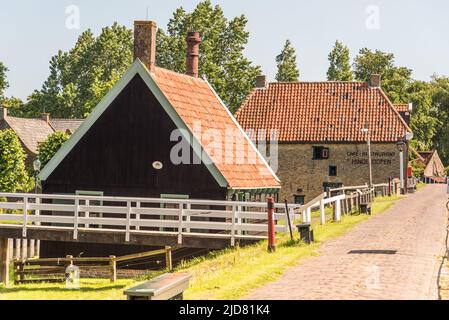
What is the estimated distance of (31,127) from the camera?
77.8 meters

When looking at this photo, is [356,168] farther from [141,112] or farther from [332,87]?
[141,112]

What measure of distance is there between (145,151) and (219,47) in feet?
130

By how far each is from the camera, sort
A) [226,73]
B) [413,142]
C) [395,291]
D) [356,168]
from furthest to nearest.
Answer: [413,142] < [226,73] < [356,168] < [395,291]

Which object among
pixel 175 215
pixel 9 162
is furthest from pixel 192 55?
pixel 9 162

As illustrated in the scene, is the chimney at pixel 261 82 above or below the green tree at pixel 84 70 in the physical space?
below

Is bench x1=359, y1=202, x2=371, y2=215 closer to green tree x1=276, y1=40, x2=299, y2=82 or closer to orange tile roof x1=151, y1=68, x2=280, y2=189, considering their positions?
orange tile roof x1=151, y1=68, x2=280, y2=189

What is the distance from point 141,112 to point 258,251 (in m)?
11.5

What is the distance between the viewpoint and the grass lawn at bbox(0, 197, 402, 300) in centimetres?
1301

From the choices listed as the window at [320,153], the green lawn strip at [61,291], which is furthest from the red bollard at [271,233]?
the window at [320,153]

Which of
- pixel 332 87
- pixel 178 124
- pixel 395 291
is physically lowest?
pixel 395 291

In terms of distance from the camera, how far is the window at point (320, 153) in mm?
53406

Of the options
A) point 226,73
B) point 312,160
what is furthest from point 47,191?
point 226,73

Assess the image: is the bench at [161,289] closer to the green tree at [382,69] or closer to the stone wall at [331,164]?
the stone wall at [331,164]

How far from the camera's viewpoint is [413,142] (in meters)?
86.9
